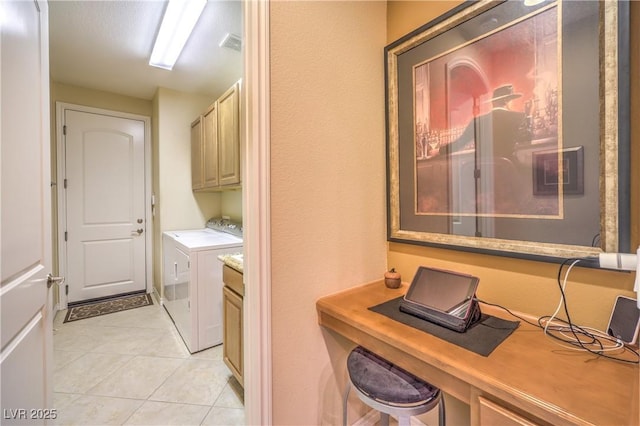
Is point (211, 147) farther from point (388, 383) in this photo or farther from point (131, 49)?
point (388, 383)

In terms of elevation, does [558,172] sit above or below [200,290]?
above

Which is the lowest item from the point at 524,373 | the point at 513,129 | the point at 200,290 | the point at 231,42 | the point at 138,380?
the point at 138,380

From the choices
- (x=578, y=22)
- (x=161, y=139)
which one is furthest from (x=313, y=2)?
(x=161, y=139)

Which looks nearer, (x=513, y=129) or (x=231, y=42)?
(x=513, y=129)

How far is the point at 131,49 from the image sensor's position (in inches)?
93.0

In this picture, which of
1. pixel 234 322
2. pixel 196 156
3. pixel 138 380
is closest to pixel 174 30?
pixel 196 156

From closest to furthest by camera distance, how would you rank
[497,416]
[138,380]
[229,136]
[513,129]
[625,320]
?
[497,416] → [625,320] → [513,129] → [138,380] → [229,136]

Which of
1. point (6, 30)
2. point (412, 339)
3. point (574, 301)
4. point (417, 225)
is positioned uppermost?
point (6, 30)

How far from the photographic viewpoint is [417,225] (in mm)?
1371

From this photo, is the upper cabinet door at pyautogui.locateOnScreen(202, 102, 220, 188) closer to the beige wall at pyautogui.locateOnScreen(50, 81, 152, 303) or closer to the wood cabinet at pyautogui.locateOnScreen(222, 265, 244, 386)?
the wood cabinet at pyautogui.locateOnScreen(222, 265, 244, 386)

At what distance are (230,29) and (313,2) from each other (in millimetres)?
1170

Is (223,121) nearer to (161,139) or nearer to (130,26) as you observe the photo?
(130,26)

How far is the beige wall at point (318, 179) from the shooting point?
113 centimetres

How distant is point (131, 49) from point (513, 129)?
293cm
